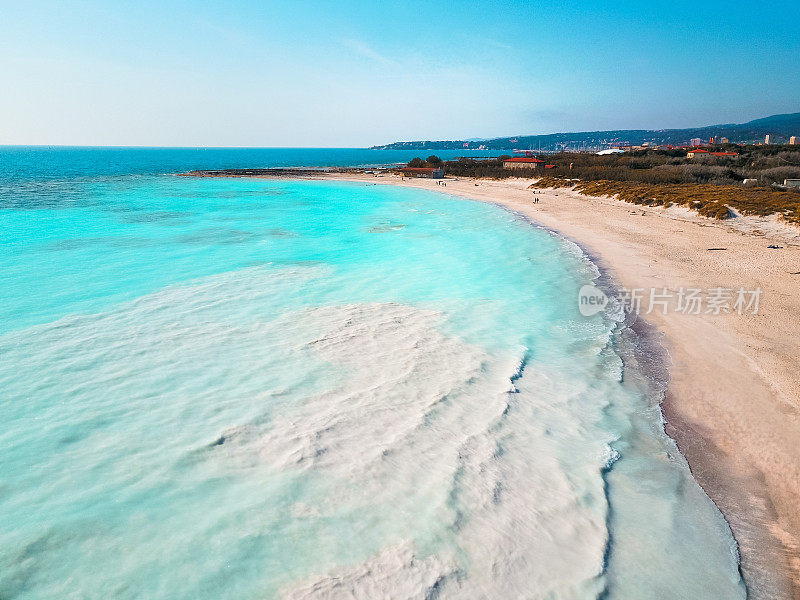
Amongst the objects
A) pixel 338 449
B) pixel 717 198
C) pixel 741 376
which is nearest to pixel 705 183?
pixel 717 198

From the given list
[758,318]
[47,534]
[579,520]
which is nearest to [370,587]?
[579,520]

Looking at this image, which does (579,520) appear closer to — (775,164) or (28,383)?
(28,383)

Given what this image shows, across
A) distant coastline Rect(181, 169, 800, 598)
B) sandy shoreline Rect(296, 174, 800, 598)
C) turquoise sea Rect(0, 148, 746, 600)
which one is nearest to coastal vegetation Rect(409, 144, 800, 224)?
distant coastline Rect(181, 169, 800, 598)

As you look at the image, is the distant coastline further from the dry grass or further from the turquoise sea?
the dry grass

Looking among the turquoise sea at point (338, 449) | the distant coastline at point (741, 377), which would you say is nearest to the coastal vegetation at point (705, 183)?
the distant coastline at point (741, 377)

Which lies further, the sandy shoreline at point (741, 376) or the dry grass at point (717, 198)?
the dry grass at point (717, 198)

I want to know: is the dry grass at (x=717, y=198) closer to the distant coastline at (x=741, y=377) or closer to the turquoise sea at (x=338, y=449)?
the distant coastline at (x=741, y=377)
